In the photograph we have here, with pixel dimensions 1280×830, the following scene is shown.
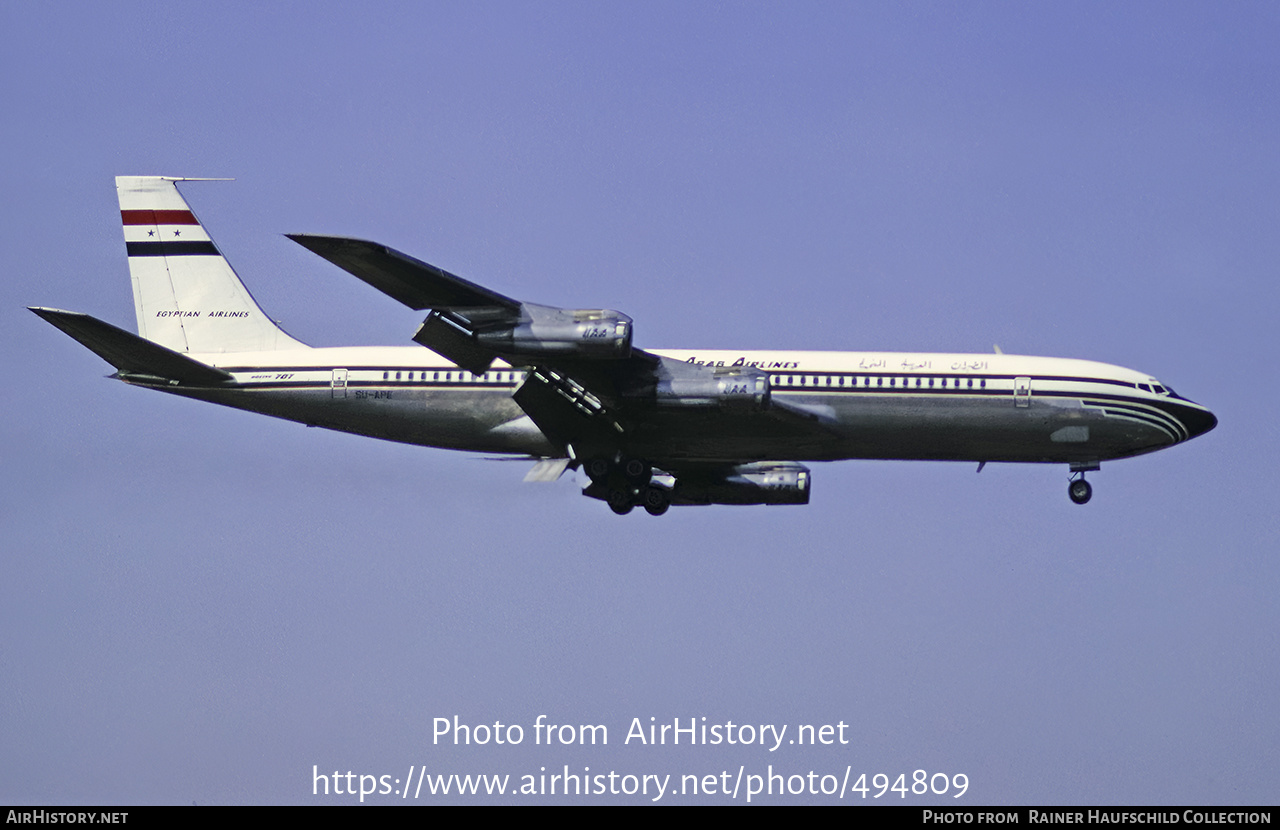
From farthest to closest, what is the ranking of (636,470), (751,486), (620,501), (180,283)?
(180,283), (751,486), (620,501), (636,470)

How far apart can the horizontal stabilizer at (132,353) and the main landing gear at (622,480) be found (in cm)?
1062

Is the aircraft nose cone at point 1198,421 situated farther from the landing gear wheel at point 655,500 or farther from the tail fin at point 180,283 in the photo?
the tail fin at point 180,283

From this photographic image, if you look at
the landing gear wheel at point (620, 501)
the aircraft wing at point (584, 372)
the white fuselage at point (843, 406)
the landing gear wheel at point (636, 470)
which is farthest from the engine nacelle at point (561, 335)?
the landing gear wheel at point (620, 501)

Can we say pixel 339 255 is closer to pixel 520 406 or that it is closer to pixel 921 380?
pixel 520 406

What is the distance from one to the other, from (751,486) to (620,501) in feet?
19.3

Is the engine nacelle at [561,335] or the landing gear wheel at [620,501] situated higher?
the engine nacelle at [561,335]

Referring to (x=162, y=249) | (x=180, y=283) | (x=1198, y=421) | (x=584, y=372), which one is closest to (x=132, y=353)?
(x=180, y=283)

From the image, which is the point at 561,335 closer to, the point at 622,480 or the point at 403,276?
the point at 403,276

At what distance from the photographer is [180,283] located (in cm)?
5144

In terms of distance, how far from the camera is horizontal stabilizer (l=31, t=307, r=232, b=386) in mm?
42844

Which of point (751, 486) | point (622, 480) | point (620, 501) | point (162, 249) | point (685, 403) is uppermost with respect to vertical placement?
point (162, 249)

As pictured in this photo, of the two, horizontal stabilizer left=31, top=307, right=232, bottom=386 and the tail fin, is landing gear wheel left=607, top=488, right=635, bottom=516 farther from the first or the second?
horizontal stabilizer left=31, top=307, right=232, bottom=386

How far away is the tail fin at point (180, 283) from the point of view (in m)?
50.1
